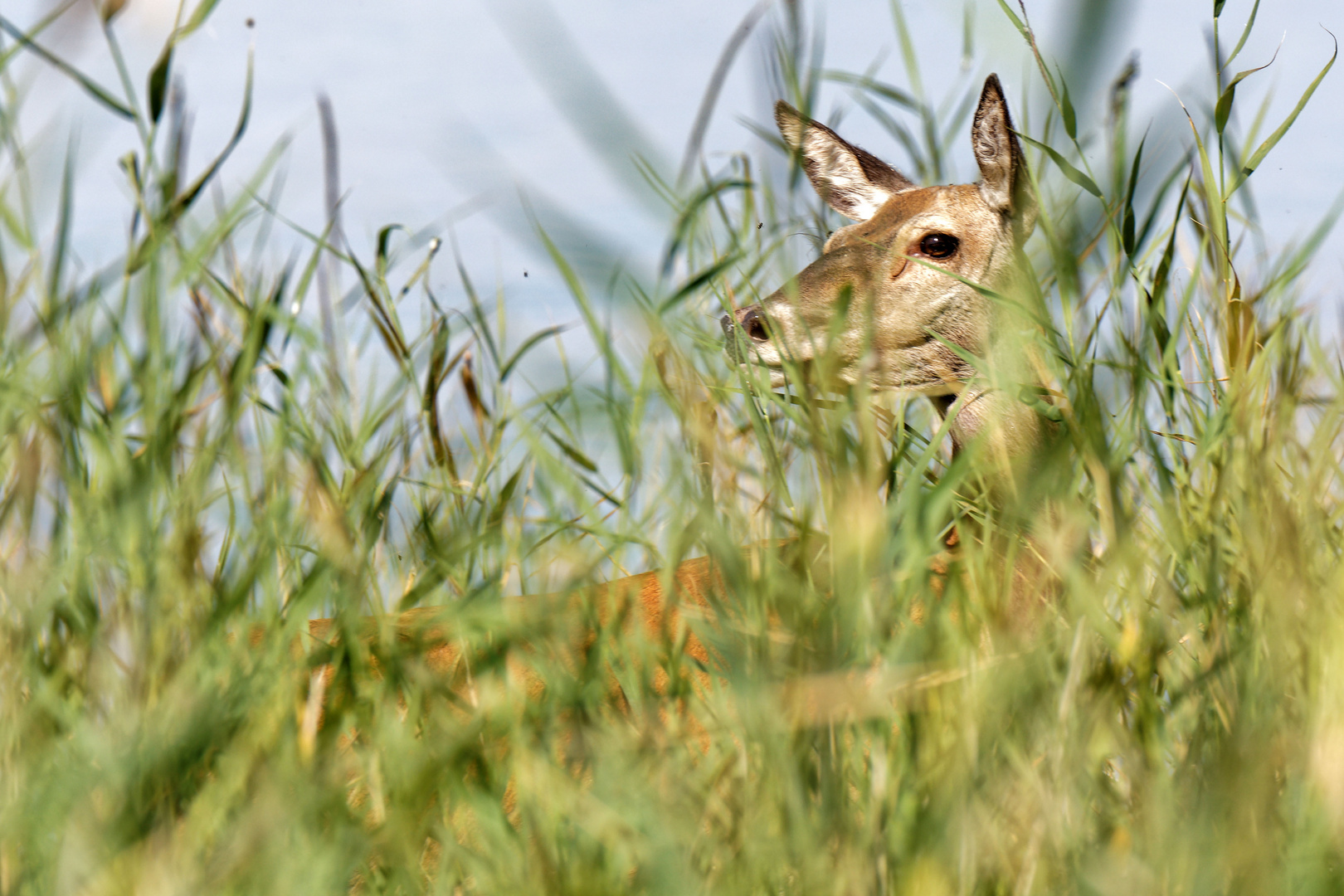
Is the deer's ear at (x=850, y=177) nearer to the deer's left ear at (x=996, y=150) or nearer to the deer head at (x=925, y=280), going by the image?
the deer head at (x=925, y=280)

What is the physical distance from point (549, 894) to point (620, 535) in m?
0.62

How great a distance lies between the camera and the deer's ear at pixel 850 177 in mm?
4426

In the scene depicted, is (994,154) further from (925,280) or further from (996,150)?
(925,280)

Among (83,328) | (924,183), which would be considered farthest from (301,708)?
(924,183)

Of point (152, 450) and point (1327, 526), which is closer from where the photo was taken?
point (152, 450)

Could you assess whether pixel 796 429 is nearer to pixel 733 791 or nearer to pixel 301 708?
pixel 733 791

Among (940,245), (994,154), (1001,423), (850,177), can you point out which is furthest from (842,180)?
(1001,423)

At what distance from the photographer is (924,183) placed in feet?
8.29

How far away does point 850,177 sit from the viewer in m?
4.53

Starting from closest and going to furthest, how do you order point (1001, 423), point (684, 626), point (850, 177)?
point (684, 626), point (1001, 423), point (850, 177)

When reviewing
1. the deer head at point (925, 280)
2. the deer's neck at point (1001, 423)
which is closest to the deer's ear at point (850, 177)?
the deer head at point (925, 280)

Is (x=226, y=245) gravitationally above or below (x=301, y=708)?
above

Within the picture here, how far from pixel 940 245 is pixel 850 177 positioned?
79 cm

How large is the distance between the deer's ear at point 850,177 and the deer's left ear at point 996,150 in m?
0.64
